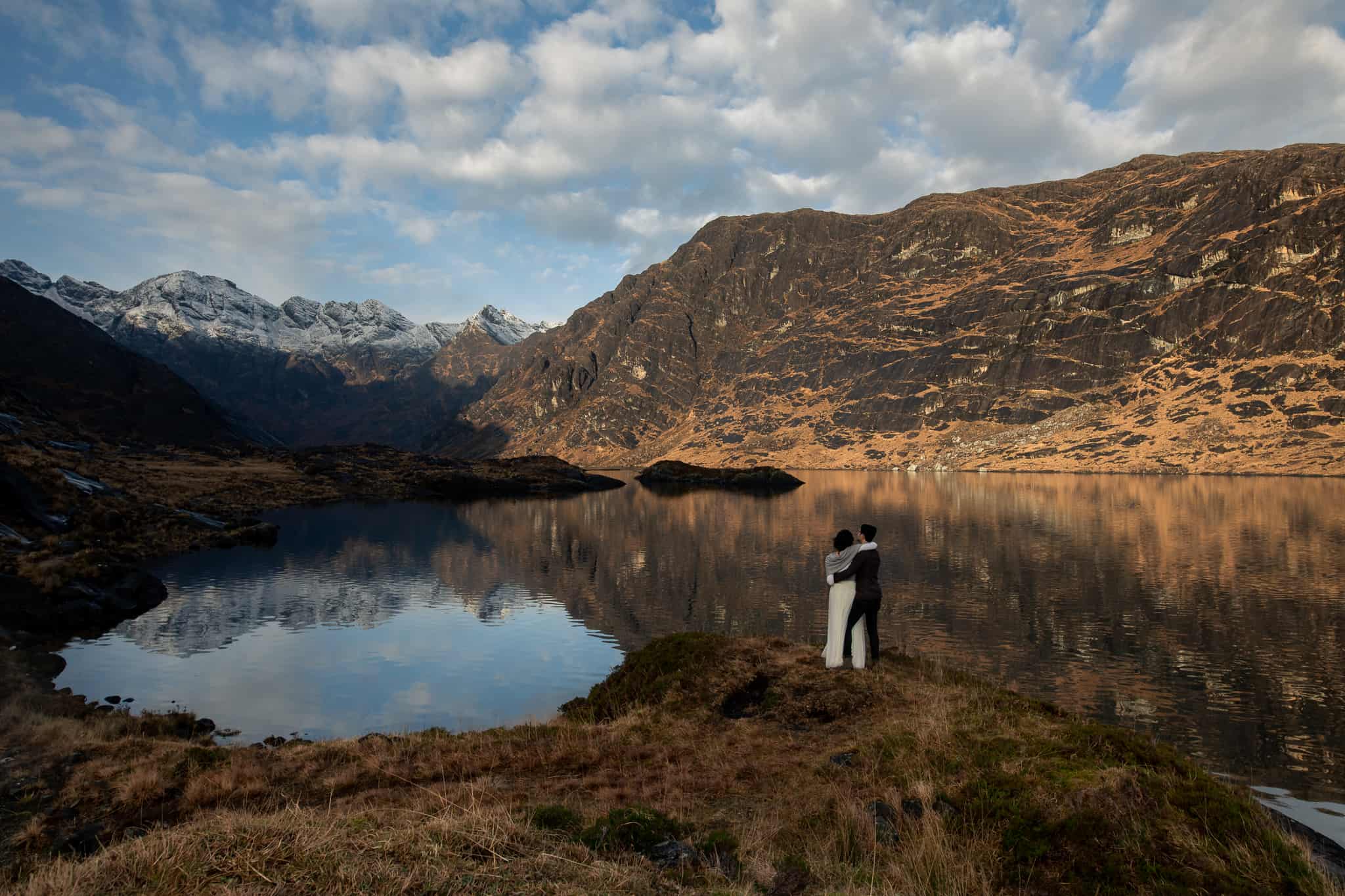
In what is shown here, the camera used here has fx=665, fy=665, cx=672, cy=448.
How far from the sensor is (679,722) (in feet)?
50.1

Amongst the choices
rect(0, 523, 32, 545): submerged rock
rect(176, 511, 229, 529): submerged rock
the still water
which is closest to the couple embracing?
the still water

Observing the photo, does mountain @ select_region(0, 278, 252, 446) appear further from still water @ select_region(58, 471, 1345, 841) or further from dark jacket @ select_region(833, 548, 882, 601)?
dark jacket @ select_region(833, 548, 882, 601)

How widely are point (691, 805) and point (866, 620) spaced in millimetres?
8505

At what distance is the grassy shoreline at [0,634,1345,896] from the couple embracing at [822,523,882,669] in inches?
30.2

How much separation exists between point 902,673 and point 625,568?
31.4 meters

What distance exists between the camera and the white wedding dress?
17000 mm

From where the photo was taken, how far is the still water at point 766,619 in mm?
20188

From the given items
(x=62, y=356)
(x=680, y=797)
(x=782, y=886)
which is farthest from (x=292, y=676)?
(x=62, y=356)

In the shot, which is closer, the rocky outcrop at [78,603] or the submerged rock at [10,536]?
the rocky outcrop at [78,603]

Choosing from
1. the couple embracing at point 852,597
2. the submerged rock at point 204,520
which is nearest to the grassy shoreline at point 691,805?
the couple embracing at point 852,597

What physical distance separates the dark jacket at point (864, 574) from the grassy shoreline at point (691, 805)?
199 centimetres

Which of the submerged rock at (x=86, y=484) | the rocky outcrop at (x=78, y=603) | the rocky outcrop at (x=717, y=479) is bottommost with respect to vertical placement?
the rocky outcrop at (x=717, y=479)

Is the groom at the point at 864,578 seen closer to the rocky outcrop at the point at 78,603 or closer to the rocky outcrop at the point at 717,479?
the rocky outcrop at the point at 78,603

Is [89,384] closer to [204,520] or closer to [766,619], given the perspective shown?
[204,520]
